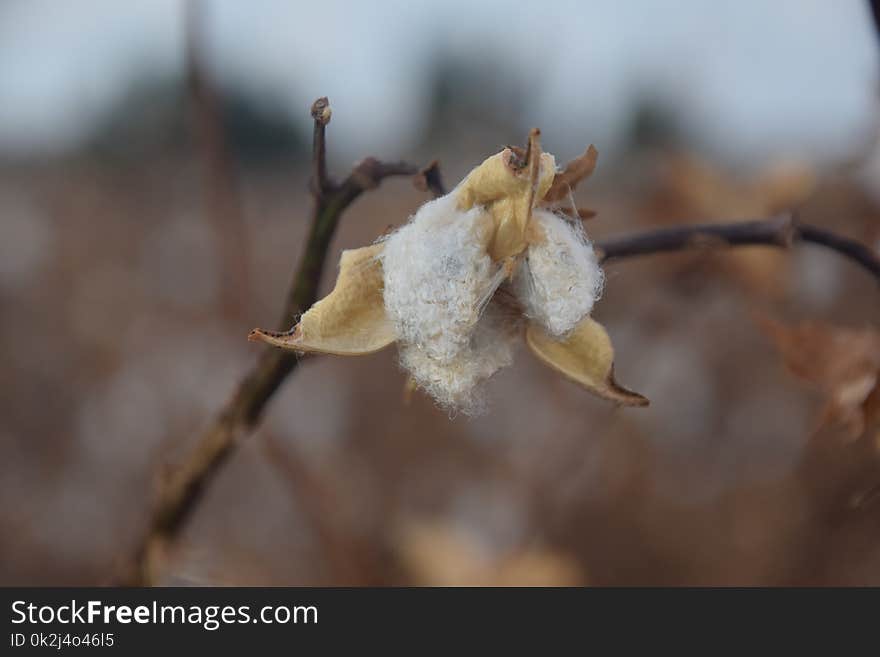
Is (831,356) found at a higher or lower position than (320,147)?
lower

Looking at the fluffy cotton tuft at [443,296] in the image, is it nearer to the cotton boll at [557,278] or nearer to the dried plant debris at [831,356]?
the cotton boll at [557,278]

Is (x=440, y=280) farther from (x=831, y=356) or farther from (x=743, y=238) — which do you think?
(x=831, y=356)

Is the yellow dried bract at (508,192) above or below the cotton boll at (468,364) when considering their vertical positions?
above

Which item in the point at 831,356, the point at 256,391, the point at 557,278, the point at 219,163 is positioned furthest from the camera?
the point at 219,163

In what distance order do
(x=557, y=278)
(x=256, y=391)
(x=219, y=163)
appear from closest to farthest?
(x=557, y=278), (x=256, y=391), (x=219, y=163)

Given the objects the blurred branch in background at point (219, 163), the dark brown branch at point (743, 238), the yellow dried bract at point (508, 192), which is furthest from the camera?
the blurred branch in background at point (219, 163)

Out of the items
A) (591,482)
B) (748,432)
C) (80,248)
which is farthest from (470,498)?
(80,248)

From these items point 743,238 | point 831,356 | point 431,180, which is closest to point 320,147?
point 431,180

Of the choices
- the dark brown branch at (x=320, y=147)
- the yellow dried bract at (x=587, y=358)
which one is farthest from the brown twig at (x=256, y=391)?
the yellow dried bract at (x=587, y=358)
